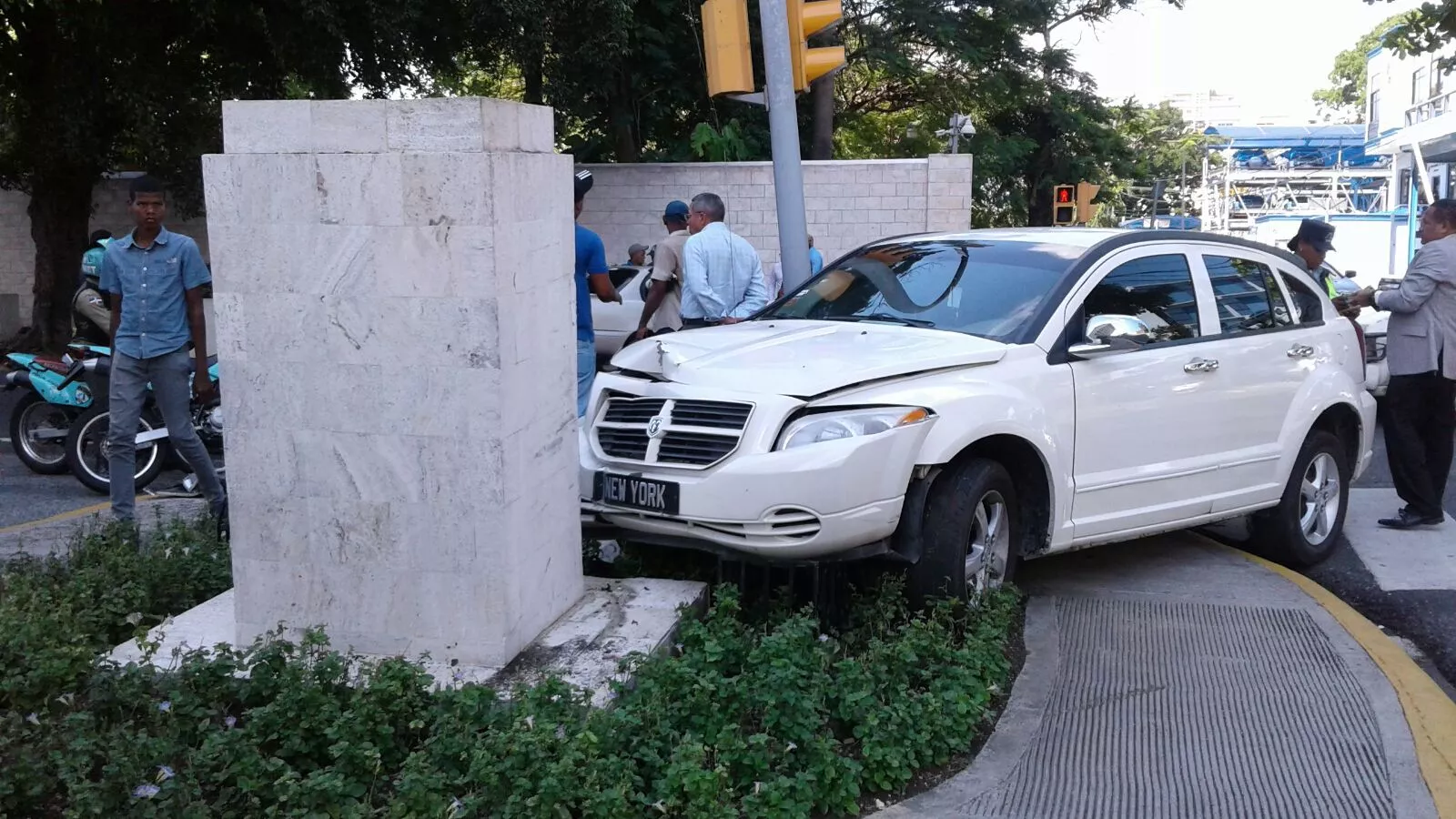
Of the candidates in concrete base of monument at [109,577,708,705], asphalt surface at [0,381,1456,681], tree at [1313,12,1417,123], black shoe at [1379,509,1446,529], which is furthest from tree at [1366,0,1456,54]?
tree at [1313,12,1417,123]

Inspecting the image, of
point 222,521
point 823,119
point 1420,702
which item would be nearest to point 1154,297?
point 1420,702

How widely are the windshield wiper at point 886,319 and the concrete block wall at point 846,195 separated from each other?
1108 cm

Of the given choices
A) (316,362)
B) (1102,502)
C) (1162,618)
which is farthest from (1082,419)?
(316,362)

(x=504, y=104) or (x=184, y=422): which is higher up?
(x=504, y=104)

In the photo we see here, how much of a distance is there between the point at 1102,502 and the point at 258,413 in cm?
356

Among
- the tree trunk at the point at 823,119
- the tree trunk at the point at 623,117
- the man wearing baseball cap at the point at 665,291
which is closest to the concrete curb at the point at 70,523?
the man wearing baseball cap at the point at 665,291

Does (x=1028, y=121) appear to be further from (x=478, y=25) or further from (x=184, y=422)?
(x=184, y=422)

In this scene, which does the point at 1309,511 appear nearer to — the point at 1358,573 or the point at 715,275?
the point at 1358,573

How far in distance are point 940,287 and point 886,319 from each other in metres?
0.31

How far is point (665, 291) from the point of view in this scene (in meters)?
9.21

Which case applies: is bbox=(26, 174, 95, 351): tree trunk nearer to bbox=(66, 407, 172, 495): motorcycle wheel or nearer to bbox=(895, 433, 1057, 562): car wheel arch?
bbox=(66, 407, 172, 495): motorcycle wheel

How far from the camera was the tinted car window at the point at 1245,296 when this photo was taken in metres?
6.86

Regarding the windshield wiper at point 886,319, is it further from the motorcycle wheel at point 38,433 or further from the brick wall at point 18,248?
the brick wall at point 18,248

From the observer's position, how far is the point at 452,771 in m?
3.93
